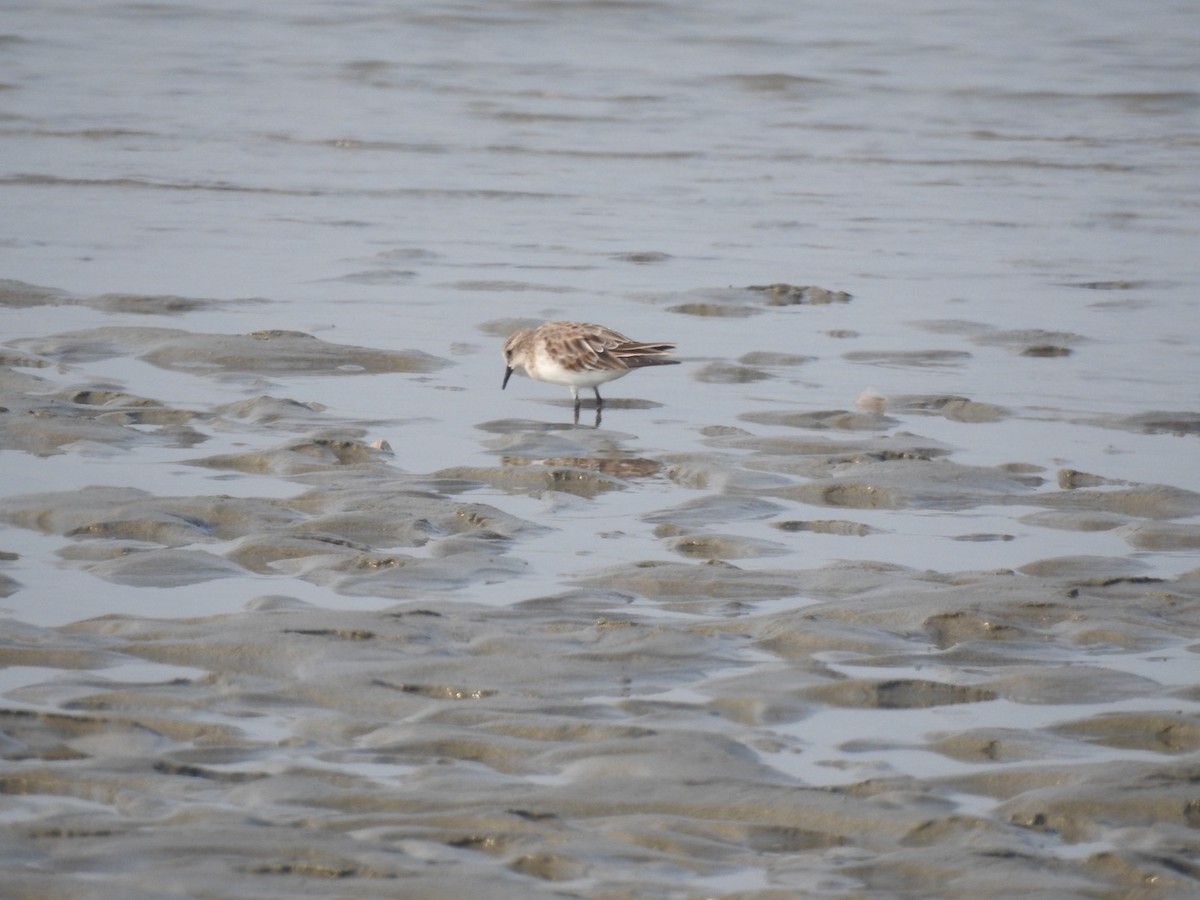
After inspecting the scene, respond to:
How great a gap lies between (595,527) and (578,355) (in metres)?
2.46

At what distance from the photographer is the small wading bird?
31.1 feet

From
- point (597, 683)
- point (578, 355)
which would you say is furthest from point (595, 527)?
point (578, 355)

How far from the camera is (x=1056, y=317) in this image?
1180 centimetres

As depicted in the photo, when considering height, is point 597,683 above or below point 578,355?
below

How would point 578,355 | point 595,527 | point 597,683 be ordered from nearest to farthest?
point 597,683 < point 595,527 < point 578,355

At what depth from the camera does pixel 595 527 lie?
23.4ft

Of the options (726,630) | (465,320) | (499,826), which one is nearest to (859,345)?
(465,320)

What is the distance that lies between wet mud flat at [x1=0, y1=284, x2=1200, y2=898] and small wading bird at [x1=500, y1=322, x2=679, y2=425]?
3.67ft

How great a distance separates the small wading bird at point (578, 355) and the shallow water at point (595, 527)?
0.91 feet

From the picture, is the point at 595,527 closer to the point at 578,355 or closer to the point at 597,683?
the point at 597,683

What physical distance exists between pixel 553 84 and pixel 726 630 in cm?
1864

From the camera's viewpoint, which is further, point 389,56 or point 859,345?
point 389,56

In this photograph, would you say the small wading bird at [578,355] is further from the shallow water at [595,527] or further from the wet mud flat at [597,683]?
the wet mud flat at [597,683]

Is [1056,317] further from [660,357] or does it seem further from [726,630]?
[726,630]
